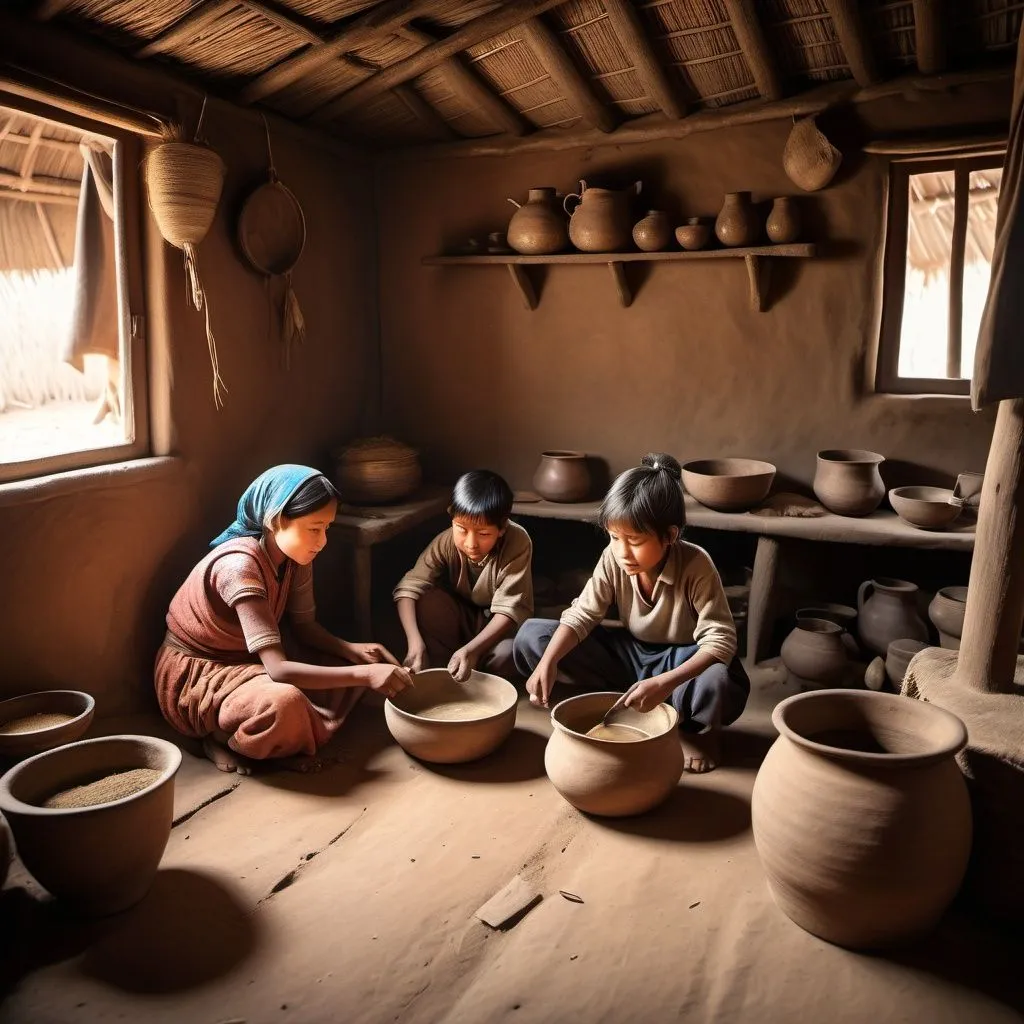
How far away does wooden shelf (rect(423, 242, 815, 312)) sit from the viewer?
402cm

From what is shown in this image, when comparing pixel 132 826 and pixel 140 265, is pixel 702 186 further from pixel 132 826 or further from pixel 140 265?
pixel 132 826

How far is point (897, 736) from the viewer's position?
7.72ft

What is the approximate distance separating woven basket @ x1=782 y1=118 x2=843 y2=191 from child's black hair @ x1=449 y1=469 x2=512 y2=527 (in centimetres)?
206

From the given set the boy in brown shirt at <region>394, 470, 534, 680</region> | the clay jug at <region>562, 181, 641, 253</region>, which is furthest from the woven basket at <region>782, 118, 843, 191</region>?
the boy in brown shirt at <region>394, 470, 534, 680</region>

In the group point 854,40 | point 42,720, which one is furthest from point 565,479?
point 42,720

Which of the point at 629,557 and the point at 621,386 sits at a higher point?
the point at 621,386

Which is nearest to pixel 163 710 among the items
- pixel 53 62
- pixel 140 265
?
pixel 140 265

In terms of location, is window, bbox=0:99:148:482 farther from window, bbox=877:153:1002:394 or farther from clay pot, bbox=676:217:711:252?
window, bbox=877:153:1002:394

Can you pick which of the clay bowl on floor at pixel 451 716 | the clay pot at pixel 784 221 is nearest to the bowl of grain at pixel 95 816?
the clay bowl on floor at pixel 451 716

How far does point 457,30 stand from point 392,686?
270 cm

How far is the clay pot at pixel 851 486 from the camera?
3865 mm

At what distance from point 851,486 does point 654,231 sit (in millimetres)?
1534

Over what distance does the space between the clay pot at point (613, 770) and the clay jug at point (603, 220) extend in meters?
2.50

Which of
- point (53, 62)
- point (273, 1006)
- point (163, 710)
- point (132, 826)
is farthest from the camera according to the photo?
point (163, 710)
